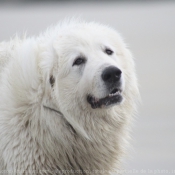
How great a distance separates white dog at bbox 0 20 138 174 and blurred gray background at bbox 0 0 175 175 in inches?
23.1

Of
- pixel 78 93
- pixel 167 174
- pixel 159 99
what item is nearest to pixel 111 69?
pixel 78 93

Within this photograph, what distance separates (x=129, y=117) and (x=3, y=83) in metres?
1.41

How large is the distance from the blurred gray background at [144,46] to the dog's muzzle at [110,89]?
2.94 ft

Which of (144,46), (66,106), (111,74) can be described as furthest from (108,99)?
(144,46)

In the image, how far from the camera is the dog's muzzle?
21.4 feet

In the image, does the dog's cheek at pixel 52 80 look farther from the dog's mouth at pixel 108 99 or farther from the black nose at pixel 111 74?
the black nose at pixel 111 74

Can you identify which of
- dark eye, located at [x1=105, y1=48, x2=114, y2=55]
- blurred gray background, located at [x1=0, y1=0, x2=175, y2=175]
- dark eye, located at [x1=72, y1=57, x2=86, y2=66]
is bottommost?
blurred gray background, located at [x1=0, y1=0, x2=175, y2=175]

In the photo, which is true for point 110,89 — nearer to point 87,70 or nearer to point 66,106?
point 87,70

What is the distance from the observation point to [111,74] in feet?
21.4

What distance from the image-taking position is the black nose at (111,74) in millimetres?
6512

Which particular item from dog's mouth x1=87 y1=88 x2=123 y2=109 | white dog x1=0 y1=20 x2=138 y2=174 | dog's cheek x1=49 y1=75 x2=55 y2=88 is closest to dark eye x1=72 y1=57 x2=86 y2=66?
white dog x1=0 y1=20 x2=138 y2=174

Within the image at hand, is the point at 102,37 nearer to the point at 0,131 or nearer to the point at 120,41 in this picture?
the point at 120,41

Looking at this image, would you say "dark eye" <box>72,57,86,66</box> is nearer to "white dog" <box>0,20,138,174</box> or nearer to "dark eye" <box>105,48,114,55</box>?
"white dog" <box>0,20,138,174</box>

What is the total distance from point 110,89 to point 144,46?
38.8 ft
